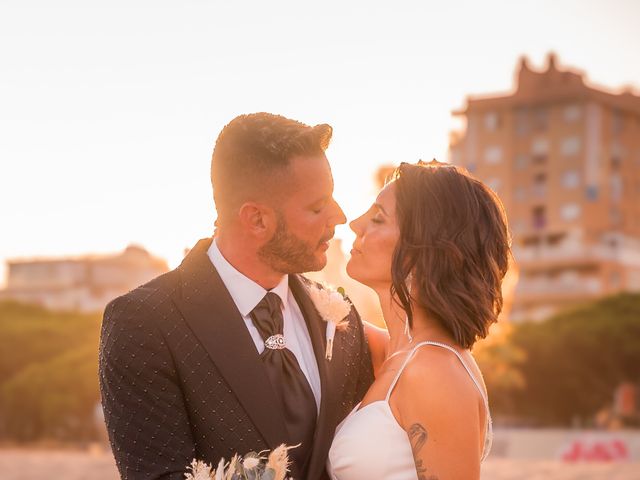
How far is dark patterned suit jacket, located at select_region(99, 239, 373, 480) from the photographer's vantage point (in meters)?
4.16

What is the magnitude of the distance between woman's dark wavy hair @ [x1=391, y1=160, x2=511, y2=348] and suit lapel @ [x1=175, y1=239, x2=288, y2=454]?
0.74 metres

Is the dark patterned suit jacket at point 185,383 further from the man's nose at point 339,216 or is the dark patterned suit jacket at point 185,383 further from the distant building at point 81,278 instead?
the distant building at point 81,278

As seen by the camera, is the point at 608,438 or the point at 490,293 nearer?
the point at 490,293

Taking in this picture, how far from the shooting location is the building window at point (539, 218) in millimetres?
80562

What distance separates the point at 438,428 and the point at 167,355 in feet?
3.64

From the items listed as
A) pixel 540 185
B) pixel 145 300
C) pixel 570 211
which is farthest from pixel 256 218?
pixel 540 185

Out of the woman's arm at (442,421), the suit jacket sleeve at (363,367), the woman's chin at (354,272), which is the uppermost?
the woman's chin at (354,272)

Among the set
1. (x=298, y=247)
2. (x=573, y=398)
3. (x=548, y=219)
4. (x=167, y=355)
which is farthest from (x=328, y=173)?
(x=548, y=219)

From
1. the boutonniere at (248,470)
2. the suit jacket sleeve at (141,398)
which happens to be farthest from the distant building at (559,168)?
the boutonniere at (248,470)

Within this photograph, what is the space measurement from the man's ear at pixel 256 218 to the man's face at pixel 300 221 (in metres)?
0.03

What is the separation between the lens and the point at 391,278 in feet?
15.7

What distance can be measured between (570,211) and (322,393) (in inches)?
3022

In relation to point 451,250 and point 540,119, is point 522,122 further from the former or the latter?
point 451,250

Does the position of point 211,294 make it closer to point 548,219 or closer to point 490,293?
point 490,293
